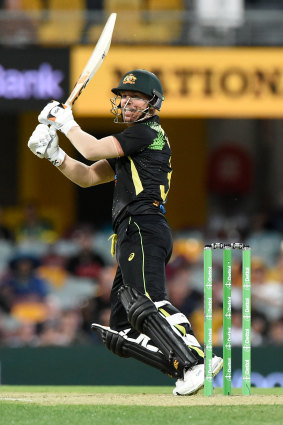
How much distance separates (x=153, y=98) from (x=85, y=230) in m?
6.32

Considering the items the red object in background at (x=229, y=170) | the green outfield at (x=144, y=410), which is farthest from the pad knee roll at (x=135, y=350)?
the red object in background at (x=229, y=170)

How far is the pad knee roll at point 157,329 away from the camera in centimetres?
552

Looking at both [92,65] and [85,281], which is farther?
[85,281]

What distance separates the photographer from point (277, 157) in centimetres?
1538

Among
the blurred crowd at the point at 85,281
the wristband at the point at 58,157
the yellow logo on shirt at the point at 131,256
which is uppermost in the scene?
the wristband at the point at 58,157

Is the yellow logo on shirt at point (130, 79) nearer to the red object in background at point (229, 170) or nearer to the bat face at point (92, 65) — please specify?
the bat face at point (92, 65)

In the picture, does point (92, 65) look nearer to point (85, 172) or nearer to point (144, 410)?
point (85, 172)

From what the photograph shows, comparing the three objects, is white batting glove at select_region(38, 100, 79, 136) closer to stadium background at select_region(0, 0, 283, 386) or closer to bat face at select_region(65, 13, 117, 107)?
bat face at select_region(65, 13, 117, 107)

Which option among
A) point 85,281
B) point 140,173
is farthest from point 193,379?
point 85,281

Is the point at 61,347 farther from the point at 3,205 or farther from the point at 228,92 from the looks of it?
the point at 3,205

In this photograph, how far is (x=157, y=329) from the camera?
5531mm

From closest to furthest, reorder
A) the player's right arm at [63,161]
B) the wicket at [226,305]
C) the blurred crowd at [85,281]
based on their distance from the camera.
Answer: the wicket at [226,305]
the player's right arm at [63,161]
the blurred crowd at [85,281]

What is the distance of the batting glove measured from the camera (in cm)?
573

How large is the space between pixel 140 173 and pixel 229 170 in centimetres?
951
